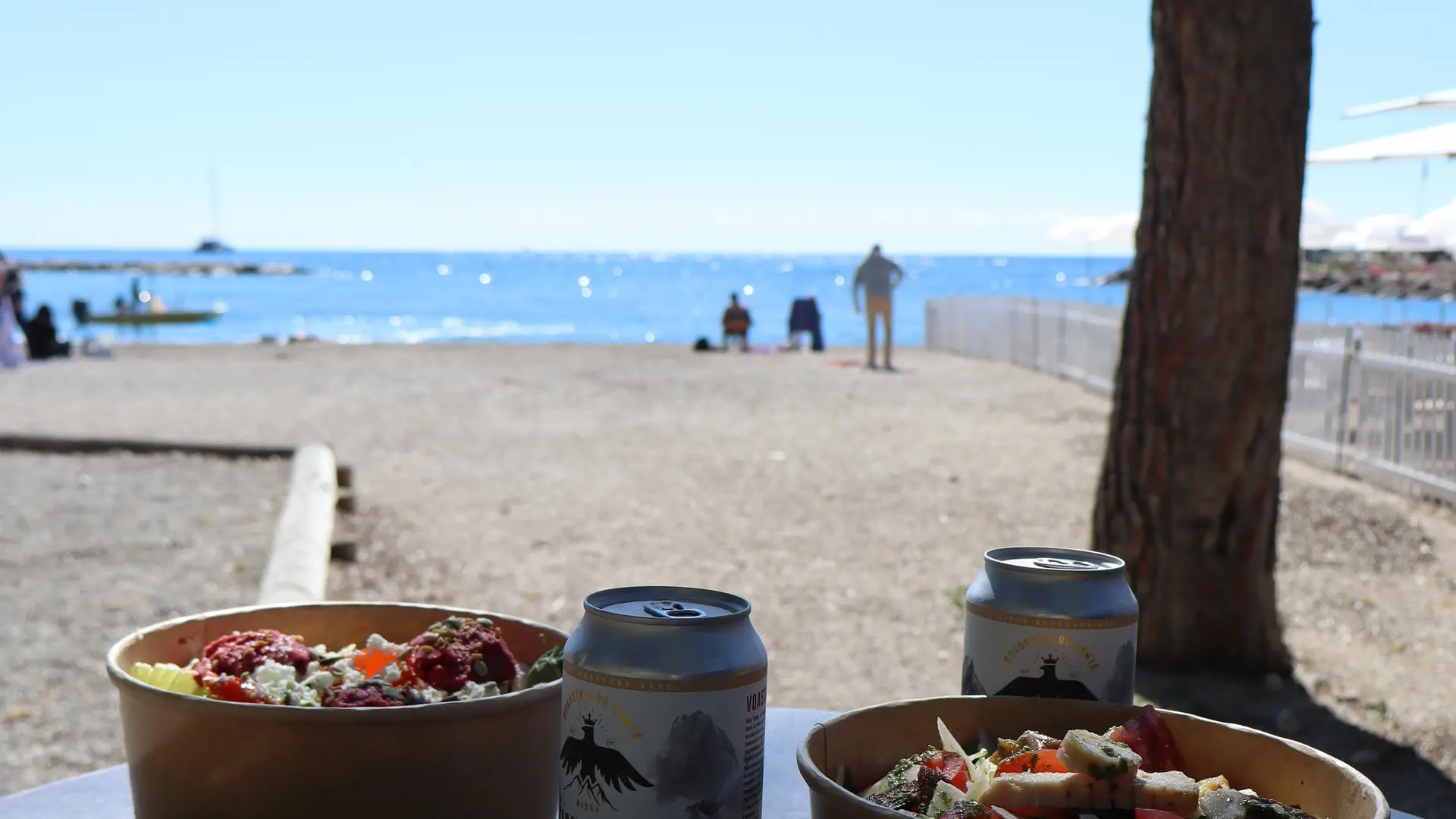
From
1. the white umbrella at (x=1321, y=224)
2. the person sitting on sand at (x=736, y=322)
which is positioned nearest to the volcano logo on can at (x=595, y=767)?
the white umbrella at (x=1321, y=224)

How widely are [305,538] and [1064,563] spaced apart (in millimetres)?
5845

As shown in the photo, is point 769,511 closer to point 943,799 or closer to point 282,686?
point 282,686

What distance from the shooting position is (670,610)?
114 cm

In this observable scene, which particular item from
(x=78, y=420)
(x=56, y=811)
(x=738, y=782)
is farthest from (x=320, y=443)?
(x=738, y=782)

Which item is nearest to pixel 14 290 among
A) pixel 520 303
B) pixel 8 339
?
pixel 8 339

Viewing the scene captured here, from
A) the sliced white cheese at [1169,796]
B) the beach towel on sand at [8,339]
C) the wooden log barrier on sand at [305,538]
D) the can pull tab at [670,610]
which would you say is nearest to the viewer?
the sliced white cheese at [1169,796]

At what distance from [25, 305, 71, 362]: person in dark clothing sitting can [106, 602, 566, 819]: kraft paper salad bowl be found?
2058 centimetres

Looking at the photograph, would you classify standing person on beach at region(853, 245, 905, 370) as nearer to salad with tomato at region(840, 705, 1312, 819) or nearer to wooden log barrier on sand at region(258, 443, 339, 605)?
wooden log barrier on sand at region(258, 443, 339, 605)

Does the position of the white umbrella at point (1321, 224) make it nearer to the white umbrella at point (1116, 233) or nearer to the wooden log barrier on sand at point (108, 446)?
the white umbrella at point (1116, 233)

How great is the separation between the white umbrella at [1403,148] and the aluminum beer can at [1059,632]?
7664 mm

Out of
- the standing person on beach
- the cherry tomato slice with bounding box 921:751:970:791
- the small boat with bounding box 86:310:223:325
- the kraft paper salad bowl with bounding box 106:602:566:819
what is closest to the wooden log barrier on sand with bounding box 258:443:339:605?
the kraft paper salad bowl with bounding box 106:602:566:819

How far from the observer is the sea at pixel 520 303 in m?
49.4

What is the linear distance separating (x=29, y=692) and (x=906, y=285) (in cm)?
12555

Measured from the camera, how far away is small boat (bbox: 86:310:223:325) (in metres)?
40.2
